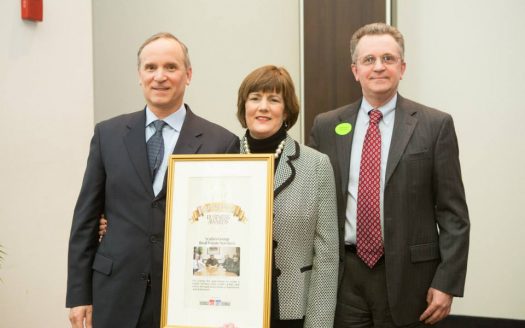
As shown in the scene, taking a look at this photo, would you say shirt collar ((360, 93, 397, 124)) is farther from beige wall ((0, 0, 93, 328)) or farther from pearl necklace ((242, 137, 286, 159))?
beige wall ((0, 0, 93, 328))

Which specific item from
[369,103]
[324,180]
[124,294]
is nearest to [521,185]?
[369,103]

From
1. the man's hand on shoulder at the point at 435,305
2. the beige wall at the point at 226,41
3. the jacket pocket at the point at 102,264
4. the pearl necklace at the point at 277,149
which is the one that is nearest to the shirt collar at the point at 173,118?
the pearl necklace at the point at 277,149

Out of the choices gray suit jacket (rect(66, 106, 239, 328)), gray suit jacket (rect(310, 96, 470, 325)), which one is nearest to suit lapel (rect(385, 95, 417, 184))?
gray suit jacket (rect(310, 96, 470, 325))

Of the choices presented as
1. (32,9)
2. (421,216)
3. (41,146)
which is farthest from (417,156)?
(32,9)

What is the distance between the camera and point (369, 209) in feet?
7.39

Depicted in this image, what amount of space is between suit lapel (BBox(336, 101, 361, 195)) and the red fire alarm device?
196 cm

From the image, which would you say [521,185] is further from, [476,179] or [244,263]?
[244,263]

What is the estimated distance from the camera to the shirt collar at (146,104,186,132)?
2139 millimetres

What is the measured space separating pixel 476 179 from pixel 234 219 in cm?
278

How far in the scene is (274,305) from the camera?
1.96 metres

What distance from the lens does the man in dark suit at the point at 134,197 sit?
198cm

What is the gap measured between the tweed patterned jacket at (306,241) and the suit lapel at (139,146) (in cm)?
44

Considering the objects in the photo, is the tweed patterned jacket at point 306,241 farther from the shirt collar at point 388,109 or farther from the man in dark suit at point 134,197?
the shirt collar at point 388,109

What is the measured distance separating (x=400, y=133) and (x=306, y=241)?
62 cm
